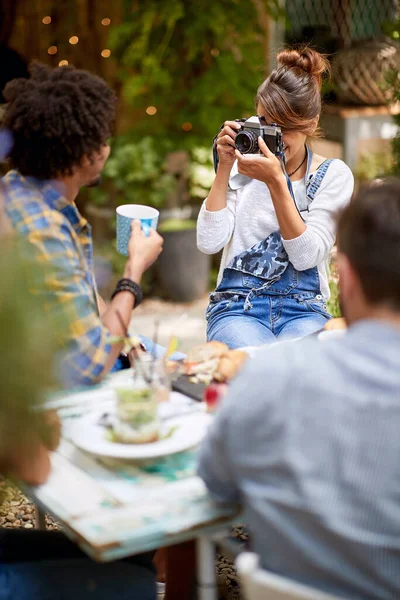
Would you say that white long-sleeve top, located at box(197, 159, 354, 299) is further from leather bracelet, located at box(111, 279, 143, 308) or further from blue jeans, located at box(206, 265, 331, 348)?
leather bracelet, located at box(111, 279, 143, 308)

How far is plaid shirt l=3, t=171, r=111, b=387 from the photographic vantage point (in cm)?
178

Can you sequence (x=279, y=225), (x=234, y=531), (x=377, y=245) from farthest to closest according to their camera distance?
(x=234, y=531) < (x=279, y=225) < (x=377, y=245)

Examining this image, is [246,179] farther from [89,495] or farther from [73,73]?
[89,495]

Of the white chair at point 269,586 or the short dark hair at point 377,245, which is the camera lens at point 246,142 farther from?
the white chair at point 269,586

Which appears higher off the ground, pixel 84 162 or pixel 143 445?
pixel 84 162

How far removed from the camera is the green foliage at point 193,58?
5234 mm

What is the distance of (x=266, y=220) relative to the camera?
8.85 feet

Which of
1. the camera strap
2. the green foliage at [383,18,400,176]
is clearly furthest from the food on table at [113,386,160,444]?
the green foliage at [383,18,400,176]

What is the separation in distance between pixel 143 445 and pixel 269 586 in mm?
428

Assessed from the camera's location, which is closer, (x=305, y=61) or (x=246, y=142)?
(x=246, y=142)

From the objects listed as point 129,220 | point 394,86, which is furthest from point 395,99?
point 129,220

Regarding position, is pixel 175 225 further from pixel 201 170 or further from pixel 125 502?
pixel 125 502

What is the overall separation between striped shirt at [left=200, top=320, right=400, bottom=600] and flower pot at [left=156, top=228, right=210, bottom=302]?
4.14m

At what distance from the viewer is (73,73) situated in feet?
6.48
